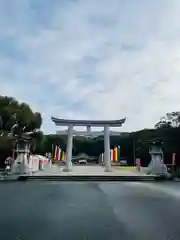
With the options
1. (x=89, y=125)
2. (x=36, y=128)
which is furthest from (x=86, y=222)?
(x=36, y=128)

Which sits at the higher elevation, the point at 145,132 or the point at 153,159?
the point at 145,132

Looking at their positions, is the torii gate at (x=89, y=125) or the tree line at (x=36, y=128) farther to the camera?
the tree line at (x=36, y=128)

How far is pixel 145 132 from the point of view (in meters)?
52.5

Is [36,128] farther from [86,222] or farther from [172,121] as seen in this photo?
[86,222]

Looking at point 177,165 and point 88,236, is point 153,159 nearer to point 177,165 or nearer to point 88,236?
point 177,165

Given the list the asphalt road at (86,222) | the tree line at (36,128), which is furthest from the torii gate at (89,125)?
the asphalt road at (86,222)

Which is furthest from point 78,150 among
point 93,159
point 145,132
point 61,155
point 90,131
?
point 90,131

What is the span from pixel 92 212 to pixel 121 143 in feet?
168

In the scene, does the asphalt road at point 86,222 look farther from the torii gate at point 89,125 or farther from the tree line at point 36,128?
the tree line at point 36,128

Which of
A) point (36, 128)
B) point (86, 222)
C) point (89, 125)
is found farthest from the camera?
point (36, 128)

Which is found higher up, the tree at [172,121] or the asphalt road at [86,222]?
the tree at [172,121]

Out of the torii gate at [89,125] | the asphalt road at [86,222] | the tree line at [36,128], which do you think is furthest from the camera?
the tree line at [36,128]

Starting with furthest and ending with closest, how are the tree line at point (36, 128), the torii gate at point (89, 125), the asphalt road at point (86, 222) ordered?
the tree line at point (36, 128)
the torii gate at point (89, 125)
the asphalt road at point (86, 222)

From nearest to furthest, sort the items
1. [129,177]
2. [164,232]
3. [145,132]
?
[164,232] → [129,177] → [145,132]
